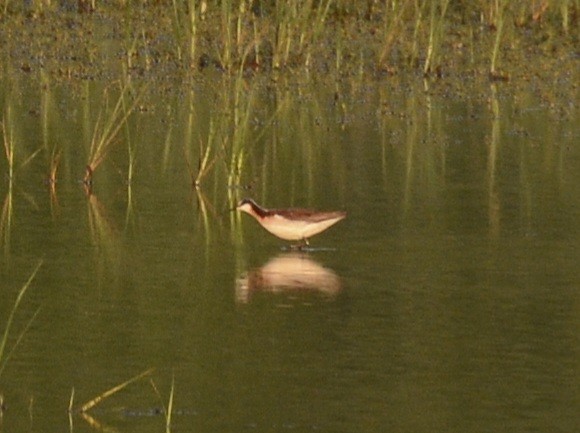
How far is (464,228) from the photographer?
36.6 ft

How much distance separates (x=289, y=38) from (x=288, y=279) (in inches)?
338

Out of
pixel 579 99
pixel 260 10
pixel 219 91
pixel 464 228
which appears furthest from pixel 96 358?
pixel 260 10

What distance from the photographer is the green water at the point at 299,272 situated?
7160 millimetres

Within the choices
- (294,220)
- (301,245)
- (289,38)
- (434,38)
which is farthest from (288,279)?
(434,38)

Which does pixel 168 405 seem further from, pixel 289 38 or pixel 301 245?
pixel 289 38

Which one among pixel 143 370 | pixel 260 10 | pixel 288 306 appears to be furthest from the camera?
pixel 260 10

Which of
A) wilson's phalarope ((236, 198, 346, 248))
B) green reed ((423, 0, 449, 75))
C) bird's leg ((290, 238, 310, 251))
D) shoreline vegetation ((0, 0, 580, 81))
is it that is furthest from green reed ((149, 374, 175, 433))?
green reed ((423, 0, 449, 75))

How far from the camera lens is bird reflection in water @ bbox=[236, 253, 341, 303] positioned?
30.5 ft

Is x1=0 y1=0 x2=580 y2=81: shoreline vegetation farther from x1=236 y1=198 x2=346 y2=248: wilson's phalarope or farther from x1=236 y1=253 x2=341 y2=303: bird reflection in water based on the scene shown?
x1=236 y1=253 x2=341 y2=303: bird reflection in water

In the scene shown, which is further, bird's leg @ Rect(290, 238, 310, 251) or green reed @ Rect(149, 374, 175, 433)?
bird's leg @ Rect(290, 238, 310, 251)

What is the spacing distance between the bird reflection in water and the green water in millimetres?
20

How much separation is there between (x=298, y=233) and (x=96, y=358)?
268cm

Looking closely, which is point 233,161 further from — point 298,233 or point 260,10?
point 260,10

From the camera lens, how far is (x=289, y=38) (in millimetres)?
17984
